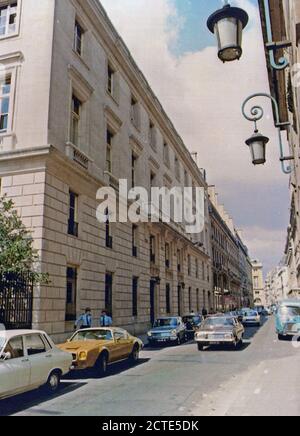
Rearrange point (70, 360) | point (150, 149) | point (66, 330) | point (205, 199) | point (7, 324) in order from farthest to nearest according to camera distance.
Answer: point (205, 199)
point (150, 149)
point (66, 330)
point (7, 324)
point (70, 360)

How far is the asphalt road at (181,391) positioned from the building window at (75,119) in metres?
11.0

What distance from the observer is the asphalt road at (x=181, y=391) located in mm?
7277

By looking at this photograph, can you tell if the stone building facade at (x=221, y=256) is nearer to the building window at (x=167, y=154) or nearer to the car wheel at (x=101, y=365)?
the building window at (x=167, y=154)

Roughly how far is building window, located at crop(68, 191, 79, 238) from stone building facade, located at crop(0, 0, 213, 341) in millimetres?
49

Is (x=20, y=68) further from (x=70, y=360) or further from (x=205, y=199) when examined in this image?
(x=205, y=199)

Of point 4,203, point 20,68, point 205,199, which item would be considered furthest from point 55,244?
point 205,199

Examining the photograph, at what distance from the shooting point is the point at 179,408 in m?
7.41

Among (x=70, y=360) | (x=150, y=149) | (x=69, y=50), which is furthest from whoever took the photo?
(x=150, y=149)

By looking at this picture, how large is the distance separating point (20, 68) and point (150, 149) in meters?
15.0

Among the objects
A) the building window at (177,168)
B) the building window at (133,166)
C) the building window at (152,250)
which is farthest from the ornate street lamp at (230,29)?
the building window at (177,168)

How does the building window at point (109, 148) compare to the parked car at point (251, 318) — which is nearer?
the building window at point (109, 148)

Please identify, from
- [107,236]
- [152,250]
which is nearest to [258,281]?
[152,250]

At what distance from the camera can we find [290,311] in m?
23.0

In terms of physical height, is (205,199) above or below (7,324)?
above
